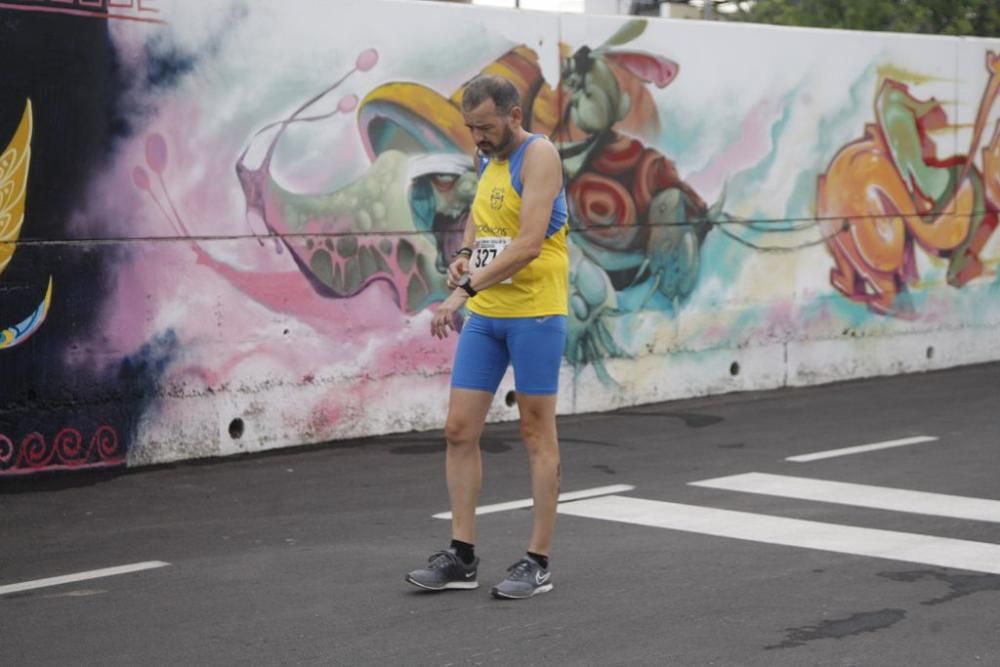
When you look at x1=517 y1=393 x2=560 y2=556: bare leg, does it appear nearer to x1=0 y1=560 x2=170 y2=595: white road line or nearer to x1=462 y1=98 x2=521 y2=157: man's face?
x1=462 y1=98 x2=521 y2=157: man's face

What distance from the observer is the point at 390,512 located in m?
8.55

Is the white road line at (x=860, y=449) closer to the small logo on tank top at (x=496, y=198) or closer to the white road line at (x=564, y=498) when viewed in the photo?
the white road line at (x=564, y=498)

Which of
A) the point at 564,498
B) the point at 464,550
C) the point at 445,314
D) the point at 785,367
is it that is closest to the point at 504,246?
the point at 445,314

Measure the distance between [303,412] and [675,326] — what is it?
130 inches

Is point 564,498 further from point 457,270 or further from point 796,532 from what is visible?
point 457,270

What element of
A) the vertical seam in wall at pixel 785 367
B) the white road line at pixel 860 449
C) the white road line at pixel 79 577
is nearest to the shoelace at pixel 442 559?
the white road line at pixel 79 577

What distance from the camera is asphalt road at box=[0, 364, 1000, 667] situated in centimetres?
591

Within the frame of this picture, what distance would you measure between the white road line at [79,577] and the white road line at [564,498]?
5.33ft

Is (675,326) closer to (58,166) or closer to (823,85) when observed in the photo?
(823,85)

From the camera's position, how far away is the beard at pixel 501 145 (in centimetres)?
662

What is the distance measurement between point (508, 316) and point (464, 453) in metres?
0.55

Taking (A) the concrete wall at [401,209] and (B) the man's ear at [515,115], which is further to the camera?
(A) the concrete wall at [401,209]

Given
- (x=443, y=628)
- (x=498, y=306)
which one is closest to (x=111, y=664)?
(x=443, y=628)

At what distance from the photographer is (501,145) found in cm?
665
